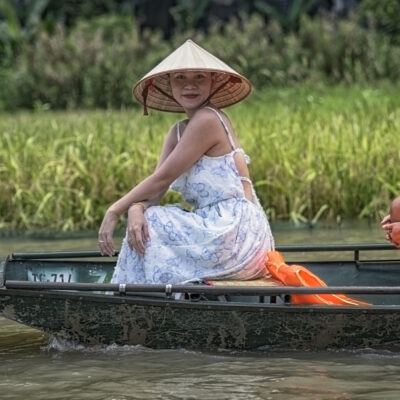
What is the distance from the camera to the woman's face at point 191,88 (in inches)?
273

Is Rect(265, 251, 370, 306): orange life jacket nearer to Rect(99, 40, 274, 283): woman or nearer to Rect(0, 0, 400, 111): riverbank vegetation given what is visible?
Rect(99, 40, 274, 283): woman

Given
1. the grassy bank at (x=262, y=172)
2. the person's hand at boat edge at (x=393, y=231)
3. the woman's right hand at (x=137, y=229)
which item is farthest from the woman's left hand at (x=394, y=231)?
the grassy bank at (x=262, y=172)

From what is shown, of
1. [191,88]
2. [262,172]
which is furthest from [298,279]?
[262,172]

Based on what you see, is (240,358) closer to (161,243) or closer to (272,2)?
(161,243)

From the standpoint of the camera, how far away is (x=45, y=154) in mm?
11961

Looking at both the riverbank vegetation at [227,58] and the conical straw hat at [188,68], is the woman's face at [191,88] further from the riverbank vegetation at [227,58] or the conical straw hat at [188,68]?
the riverbank vegetation at [227,58]

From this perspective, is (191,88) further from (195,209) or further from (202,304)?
(202,304)

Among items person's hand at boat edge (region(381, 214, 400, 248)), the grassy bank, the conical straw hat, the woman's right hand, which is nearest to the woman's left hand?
person's hand at boat edge (region(381, 214, 400, 248))

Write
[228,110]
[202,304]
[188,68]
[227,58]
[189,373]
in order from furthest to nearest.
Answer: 1. [227,58]
2. [228,110]
3. [188,68]
4. [202,304]
5. [189,373]

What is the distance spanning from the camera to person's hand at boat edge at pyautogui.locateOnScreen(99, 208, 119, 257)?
6762 mm

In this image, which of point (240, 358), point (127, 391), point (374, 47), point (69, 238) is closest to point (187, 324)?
point (240, 358)

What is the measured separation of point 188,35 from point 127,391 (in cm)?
1576

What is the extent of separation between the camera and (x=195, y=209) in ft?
23.2

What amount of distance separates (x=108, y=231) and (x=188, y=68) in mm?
916
